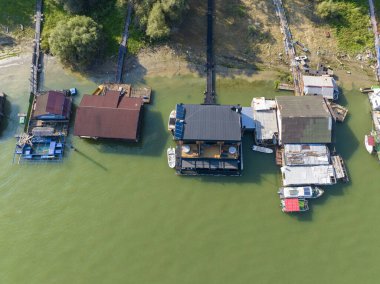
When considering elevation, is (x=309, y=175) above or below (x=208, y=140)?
below

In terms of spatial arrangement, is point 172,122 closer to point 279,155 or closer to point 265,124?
point 265,124

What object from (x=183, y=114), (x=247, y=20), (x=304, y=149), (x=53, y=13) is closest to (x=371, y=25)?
(x=247, y=20)

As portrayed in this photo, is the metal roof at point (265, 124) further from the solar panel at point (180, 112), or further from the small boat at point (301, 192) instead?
the solar panel at point (180, 112)

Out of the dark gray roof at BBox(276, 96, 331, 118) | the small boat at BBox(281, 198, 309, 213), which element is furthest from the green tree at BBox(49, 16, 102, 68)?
the small boat at BBox(281, 198, 309, 213)

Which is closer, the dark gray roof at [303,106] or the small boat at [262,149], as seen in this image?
the dark gray roof at [303,106]

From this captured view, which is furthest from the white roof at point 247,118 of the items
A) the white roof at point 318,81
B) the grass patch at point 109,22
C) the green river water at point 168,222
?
the grass patch at point 109,22

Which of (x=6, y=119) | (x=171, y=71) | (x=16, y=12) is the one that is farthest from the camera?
(x=16, y=12)

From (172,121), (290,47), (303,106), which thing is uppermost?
(290,47)

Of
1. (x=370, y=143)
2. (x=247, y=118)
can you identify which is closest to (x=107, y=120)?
(x=247, y=118)
